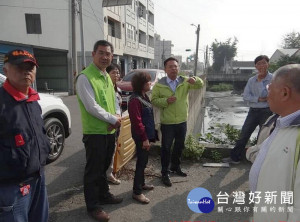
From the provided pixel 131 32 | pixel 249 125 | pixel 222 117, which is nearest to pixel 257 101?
pixel 249 125

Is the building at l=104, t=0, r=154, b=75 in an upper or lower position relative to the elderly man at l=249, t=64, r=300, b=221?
upper

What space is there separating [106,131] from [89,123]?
21 cm

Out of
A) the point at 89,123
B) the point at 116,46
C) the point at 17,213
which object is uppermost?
the point at 116,46

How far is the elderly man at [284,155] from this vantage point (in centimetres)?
137

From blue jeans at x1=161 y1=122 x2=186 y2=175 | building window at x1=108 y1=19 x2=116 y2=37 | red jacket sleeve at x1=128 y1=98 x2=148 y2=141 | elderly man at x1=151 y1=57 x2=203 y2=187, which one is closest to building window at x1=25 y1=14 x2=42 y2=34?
building window at x1=108 y1=19 x2=116 y2=37

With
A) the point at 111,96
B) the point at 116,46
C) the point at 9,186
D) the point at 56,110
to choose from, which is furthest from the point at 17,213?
the point at 116,46

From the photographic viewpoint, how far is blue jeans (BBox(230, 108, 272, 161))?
13.3 ft

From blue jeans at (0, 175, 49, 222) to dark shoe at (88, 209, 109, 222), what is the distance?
2.57 feet

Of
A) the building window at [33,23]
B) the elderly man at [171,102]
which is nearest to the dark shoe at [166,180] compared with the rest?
the elderly man at [171,102]

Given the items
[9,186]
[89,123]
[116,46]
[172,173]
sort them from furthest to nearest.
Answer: [116,46], [172,173], [89,123], [9,186]

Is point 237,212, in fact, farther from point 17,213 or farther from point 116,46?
point 116,46

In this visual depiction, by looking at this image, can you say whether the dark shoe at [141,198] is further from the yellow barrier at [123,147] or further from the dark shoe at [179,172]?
the dark shoe at [179,172]

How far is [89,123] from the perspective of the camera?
2650 millimetres

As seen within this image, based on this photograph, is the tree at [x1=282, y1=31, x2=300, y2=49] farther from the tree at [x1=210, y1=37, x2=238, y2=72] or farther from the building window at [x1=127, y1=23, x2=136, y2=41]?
the building window at [x1=127, y1=23, x2=136, y2=41]
